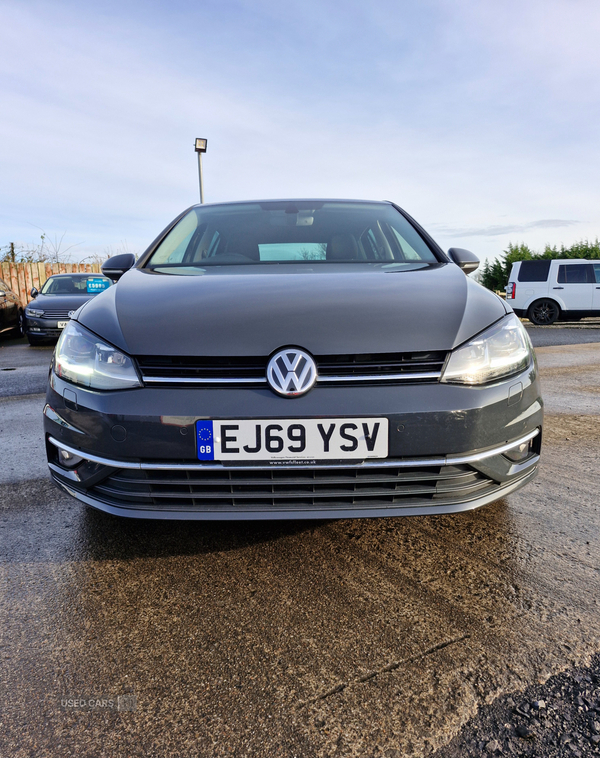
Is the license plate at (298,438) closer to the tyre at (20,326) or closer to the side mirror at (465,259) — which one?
the side mirror at (465,259)

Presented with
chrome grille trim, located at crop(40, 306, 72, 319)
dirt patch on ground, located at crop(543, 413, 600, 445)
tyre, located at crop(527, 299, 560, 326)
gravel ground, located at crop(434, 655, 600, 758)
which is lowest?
tyre, located at crop(527, 299, 560, 326)

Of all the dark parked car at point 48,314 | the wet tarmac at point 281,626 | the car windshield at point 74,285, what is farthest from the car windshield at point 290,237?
the car windshield at point 74,285

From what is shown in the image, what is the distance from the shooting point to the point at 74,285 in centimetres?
1207

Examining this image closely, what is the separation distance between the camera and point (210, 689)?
138cm

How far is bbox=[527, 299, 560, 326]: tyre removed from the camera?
14.9 meters

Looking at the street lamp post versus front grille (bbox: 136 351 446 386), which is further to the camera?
the street lamp post

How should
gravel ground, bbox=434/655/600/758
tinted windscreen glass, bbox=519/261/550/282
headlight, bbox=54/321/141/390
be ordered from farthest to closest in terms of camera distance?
tinted windscreen glass, bbox=519/261/550/282
headlight, bbox=54/321/141/390
gravel ground, bbox=434/655/600/758

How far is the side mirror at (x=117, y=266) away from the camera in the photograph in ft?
9.50

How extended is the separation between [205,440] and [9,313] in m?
11.6

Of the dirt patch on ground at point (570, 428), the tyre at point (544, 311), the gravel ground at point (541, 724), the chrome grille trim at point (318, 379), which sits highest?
the chrome grille trim at point (318, 379)

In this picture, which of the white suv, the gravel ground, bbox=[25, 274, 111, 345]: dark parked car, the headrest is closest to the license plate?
the gravel ground

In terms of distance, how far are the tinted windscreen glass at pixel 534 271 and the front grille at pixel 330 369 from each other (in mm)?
14390

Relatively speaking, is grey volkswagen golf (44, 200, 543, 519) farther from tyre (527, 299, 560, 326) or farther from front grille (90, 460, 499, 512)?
tyre (527, 299, 560, 326)

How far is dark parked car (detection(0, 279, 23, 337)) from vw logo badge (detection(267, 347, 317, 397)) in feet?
36.3
